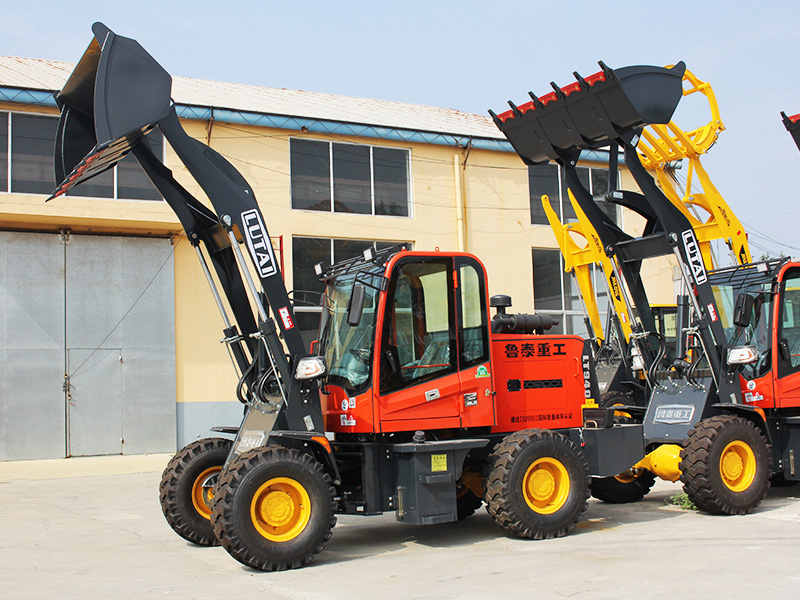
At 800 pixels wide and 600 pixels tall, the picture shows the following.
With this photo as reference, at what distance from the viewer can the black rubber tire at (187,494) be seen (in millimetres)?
8477

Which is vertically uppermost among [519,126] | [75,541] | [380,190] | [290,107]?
[290,107]

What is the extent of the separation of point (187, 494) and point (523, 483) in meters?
3.24

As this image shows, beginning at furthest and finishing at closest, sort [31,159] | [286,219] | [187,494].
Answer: [286,219] < [31,159] < [187,494]

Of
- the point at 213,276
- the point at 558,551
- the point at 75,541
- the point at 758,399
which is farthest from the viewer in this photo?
the point at 758,399

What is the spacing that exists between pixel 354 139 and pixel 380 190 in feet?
4.77

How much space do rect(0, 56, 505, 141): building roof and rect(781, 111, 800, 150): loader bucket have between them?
1124cm

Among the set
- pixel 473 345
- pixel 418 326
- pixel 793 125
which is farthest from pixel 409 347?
pixel 793 125

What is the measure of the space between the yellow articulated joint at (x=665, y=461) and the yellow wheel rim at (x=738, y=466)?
1.61 ft

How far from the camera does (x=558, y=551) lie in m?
7.89

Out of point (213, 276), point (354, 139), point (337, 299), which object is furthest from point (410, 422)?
point (354, 139)

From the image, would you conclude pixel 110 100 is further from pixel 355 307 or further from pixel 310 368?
pixel 310 368

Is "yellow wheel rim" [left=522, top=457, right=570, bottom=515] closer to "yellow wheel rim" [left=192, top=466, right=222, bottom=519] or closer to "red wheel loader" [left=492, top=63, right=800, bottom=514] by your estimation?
"red wheel loader" [left=492, top=63, right=800, bottom=514]

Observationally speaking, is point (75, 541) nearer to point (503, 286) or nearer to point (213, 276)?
point (213, 276)

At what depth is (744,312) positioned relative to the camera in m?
9.98
